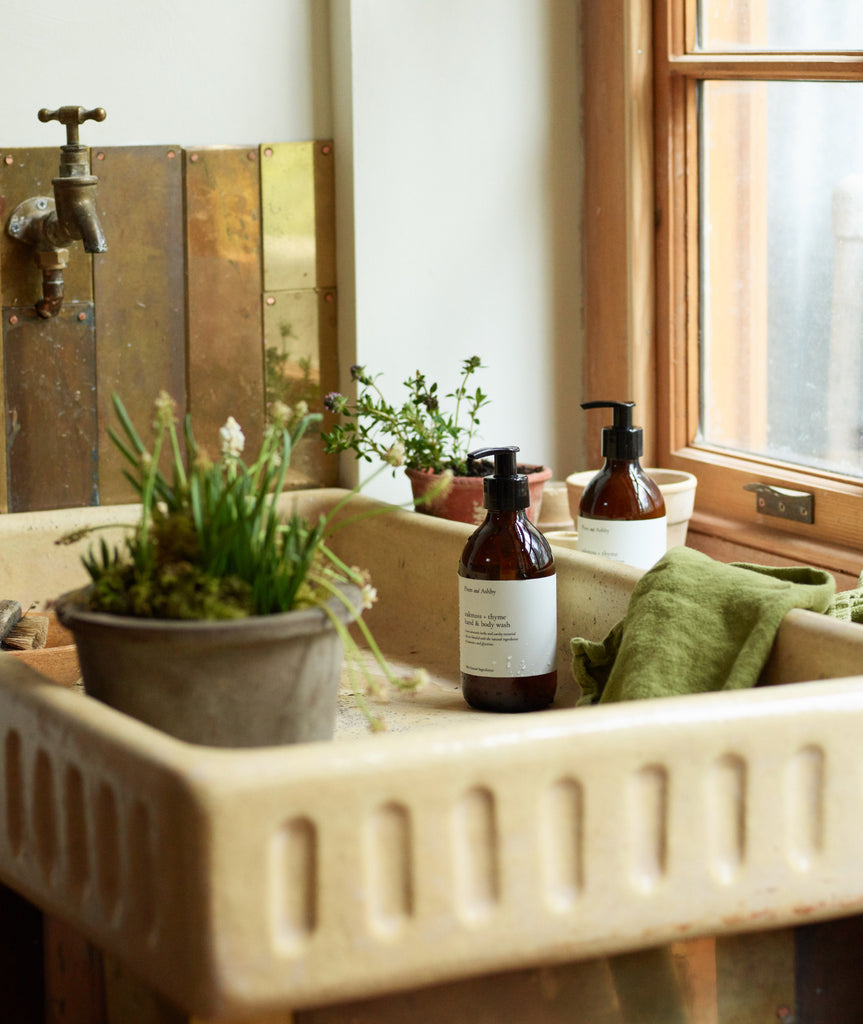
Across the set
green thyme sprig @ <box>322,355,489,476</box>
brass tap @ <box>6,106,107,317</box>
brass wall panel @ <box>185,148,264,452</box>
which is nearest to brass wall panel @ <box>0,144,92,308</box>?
brass tap @ <box>6,106,107,317</box>

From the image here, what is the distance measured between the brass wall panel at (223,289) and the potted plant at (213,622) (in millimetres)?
880

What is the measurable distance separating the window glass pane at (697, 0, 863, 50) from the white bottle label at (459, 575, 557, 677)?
711mm

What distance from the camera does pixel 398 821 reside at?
0.67 metres

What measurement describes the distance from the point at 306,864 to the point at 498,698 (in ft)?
1.56

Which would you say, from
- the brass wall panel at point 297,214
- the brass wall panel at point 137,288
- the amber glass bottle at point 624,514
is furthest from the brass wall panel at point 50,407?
the amber glass bottle at point 624,514

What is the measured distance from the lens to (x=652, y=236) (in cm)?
172

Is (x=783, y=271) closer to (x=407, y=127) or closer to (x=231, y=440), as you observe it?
(x=407, y=127)

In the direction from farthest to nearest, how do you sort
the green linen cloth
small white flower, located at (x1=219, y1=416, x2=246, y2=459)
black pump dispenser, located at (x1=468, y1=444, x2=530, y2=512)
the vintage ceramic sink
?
black pump dispenser, located at (x1=468, y1=444, x2=530, y2=512), the green linen cloth, small white flower, located at (x1=219, y1=416, x2=246, y2=459), the vintage ceramic sink

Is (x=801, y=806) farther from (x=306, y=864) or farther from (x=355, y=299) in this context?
(x=355, y=299)

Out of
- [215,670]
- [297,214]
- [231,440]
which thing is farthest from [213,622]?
[297,214]

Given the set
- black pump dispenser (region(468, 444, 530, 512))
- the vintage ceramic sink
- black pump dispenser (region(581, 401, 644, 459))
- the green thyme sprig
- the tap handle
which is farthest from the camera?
the green thyme sprig

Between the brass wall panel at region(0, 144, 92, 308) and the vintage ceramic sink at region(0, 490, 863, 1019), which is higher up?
the brass wall panel at region(0, 144, 92, 308)

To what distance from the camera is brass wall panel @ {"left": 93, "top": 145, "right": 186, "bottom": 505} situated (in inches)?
62.9

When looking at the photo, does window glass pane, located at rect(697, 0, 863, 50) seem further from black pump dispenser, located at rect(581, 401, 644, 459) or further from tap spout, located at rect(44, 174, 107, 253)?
tap spout, located at rect(44, 174, 107, 253)
